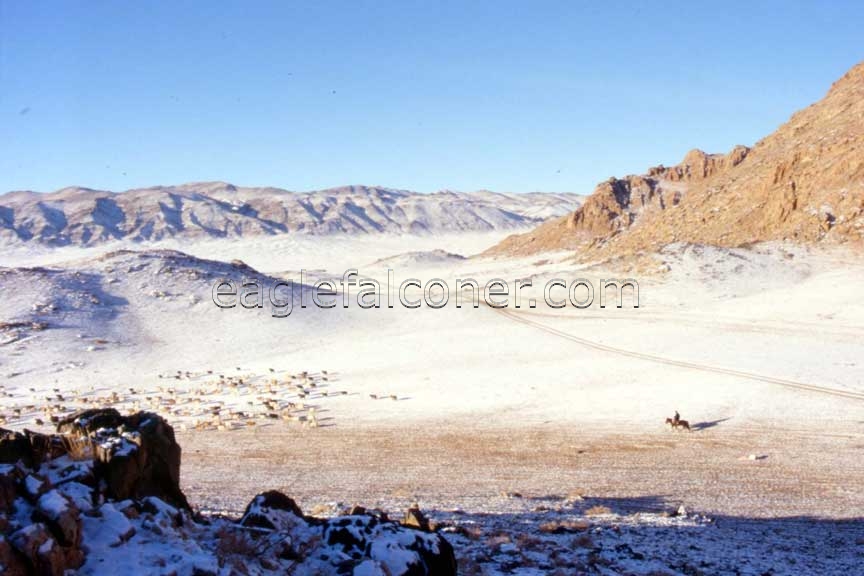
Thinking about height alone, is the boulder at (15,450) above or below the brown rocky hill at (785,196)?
below

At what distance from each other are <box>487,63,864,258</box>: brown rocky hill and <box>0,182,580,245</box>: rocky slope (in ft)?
199

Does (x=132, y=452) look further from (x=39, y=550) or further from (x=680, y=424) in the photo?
(x=680, y=424)

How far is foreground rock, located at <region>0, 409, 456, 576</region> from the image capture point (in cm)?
410

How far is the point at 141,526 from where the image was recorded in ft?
15.0

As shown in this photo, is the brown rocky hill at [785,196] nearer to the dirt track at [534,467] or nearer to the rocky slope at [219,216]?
the dirt track at [534,467]

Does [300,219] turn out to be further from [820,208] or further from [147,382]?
[147,382]

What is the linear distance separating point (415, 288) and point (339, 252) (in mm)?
52999

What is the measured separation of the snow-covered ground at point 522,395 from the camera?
27.8 ft

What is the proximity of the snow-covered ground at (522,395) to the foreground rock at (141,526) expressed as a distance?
136 cm

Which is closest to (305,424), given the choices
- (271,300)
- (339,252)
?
(271,300)

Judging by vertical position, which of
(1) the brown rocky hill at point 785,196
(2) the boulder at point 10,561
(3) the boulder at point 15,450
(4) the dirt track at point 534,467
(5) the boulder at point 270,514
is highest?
(1) the brown rocky hill at point 785,196

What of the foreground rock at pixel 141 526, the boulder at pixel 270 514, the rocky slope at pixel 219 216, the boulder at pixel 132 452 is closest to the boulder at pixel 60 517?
the foreground rock at pixel 141 526

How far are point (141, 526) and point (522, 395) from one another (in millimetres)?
13615

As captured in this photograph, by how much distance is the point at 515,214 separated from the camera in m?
152
